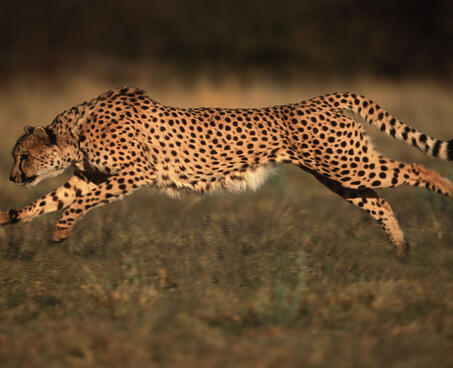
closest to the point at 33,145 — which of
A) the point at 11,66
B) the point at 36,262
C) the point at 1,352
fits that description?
the point at 36,262

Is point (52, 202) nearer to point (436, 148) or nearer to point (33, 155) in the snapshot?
point (33, 155)

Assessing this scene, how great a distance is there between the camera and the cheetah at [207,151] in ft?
13.7

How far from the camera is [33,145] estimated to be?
4387 mm

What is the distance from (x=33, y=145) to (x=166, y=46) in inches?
470

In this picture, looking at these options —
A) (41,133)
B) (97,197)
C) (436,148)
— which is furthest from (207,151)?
(436,148)

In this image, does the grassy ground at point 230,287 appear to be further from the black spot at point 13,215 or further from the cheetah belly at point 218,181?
the cheetah belly at point 218,181

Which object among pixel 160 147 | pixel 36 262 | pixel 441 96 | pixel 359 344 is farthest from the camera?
pixel 441 96

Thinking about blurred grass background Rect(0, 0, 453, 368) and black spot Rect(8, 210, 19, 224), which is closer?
blurred grass background Rect(0, 0, 453, 368)

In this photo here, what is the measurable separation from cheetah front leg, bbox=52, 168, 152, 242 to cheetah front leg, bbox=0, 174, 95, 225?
0.31m

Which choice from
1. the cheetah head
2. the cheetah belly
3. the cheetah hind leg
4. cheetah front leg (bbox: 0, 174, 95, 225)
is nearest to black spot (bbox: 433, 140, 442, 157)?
the cheetah hind leg

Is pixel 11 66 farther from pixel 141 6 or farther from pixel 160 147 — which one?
pixel 160 147

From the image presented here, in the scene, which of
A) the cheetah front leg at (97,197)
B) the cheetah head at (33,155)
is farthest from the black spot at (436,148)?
the cheetah head at (33,155)

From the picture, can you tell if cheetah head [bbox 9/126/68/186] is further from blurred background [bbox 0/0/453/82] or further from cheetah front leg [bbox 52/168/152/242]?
blurred background [bbox 0/0/453/82]

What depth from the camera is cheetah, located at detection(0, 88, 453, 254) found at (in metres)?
4.17
